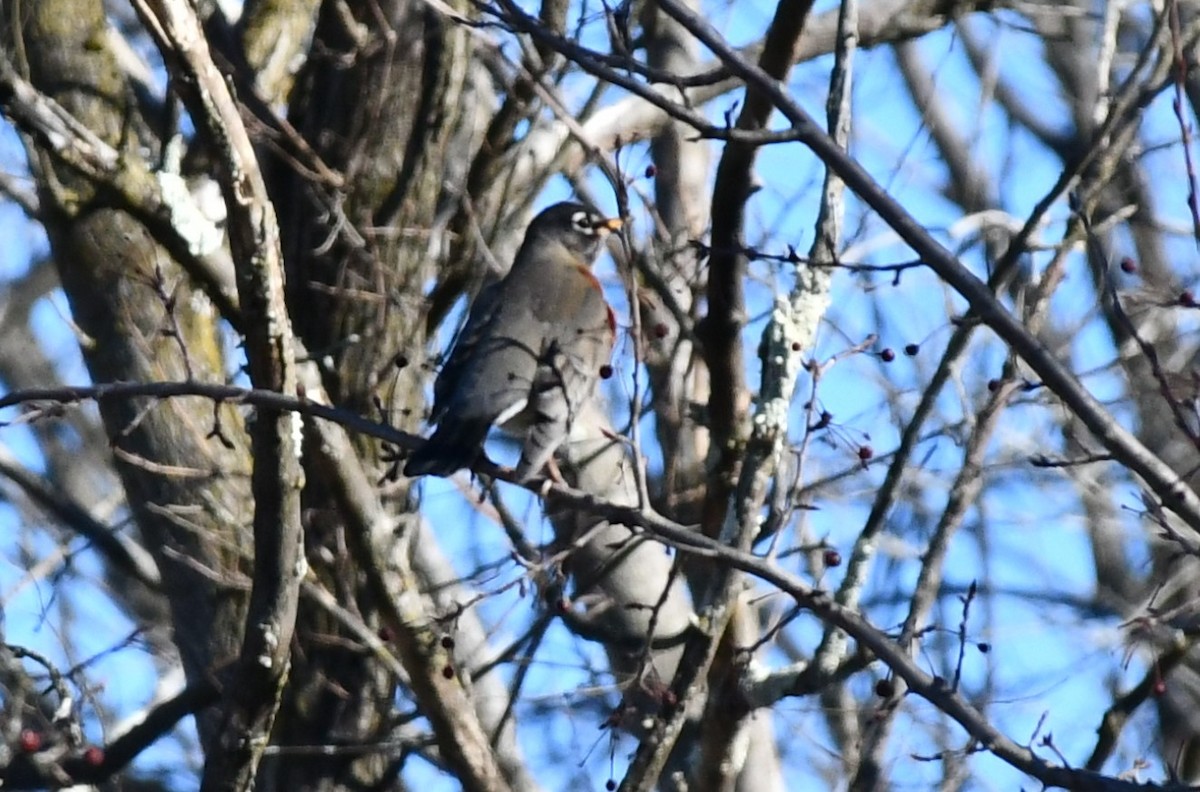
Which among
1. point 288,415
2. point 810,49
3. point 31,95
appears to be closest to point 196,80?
point 288,415

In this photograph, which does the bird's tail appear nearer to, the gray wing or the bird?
the bird

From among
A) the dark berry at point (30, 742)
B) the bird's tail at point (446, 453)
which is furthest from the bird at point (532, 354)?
the dark berry at point (30, 742)

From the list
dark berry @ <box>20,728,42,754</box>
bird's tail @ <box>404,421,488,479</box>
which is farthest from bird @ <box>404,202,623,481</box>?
dark berry @ <box>20,728,42,754</box>

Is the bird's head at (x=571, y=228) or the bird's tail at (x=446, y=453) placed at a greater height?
the bird's head at (x=571, y=228)

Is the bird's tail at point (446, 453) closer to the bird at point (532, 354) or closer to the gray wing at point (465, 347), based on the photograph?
the bird at point (532, 354)

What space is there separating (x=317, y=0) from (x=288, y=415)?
9.09ft

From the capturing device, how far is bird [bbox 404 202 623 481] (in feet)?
15.7

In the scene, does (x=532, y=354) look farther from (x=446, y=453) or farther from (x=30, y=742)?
(x=30, y=742)

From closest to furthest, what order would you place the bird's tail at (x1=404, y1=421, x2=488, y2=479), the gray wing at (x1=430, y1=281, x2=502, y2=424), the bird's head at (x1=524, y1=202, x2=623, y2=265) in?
the bird's tail at (x1=404, y1=421, x2=488, y2=479) < the gray wing at (x1=430, y1=281, x2=502, y2=424) < the bird's head at (x1=524, y1=202, x2=623, y2=265)

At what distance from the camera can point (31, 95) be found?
519 centimetres

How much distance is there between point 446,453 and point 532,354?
1.86ft

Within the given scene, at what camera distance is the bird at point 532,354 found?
4.78 metres

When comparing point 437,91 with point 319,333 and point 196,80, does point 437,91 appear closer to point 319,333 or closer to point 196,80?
point 319,333

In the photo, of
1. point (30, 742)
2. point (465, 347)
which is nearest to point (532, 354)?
point (465, 347)
